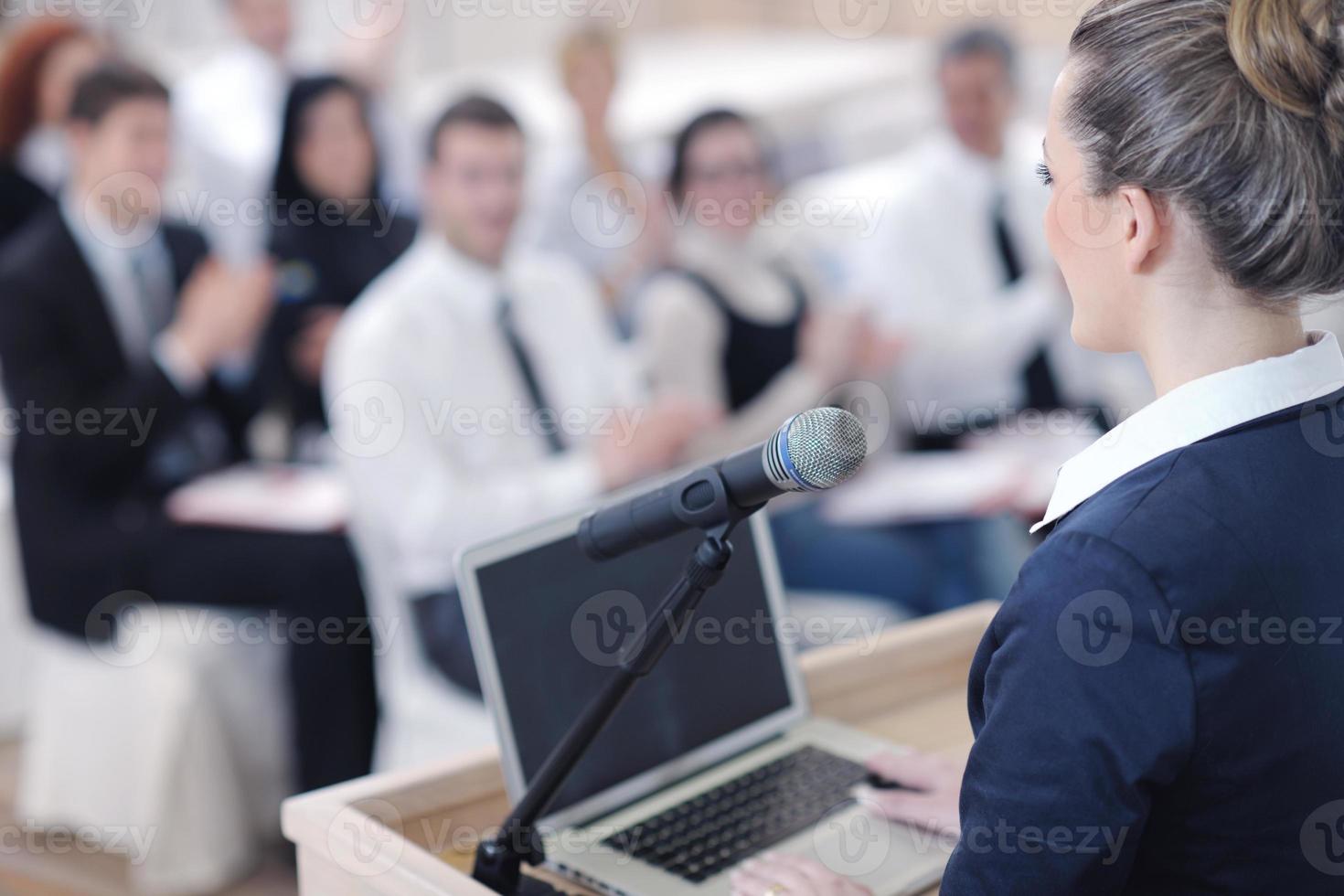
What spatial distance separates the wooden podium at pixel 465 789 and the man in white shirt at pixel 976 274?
4.56 feet

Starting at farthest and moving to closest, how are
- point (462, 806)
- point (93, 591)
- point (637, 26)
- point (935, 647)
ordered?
point (637, 26) → point (93, 591) → point (935, 647) → point (462, 806)

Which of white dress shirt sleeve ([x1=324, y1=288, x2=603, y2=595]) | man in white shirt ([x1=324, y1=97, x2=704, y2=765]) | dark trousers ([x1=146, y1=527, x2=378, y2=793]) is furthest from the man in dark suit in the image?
white dress shirt sleeve ([x1=324, y1=288, x2=603, y2=595])

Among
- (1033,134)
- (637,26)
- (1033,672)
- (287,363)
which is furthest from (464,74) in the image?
(1033,672)

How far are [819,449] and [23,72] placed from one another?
2523 millimetres

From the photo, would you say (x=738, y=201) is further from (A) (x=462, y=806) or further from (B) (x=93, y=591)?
(A) (x=462, y=806)

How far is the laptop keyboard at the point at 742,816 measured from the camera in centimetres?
105

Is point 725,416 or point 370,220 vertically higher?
point 370,220

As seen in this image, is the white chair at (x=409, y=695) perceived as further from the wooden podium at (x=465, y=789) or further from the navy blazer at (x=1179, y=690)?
the navy blazer at (x=1179, y=690)

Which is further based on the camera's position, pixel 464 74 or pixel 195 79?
pixel 464 74

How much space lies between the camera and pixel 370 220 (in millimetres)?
2912

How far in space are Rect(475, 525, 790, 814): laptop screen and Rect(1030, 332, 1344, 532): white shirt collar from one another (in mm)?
369

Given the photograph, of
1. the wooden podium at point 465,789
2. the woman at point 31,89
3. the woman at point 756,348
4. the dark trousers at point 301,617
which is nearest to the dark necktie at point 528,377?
the woman at point 756,348

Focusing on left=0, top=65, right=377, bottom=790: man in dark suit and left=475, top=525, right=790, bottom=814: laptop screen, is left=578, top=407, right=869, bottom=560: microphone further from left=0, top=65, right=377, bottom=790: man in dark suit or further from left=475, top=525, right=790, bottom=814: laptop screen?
left=0, top=65, right=377, bottom=790: man in dark suit

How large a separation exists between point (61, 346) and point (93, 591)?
423 millimetres
